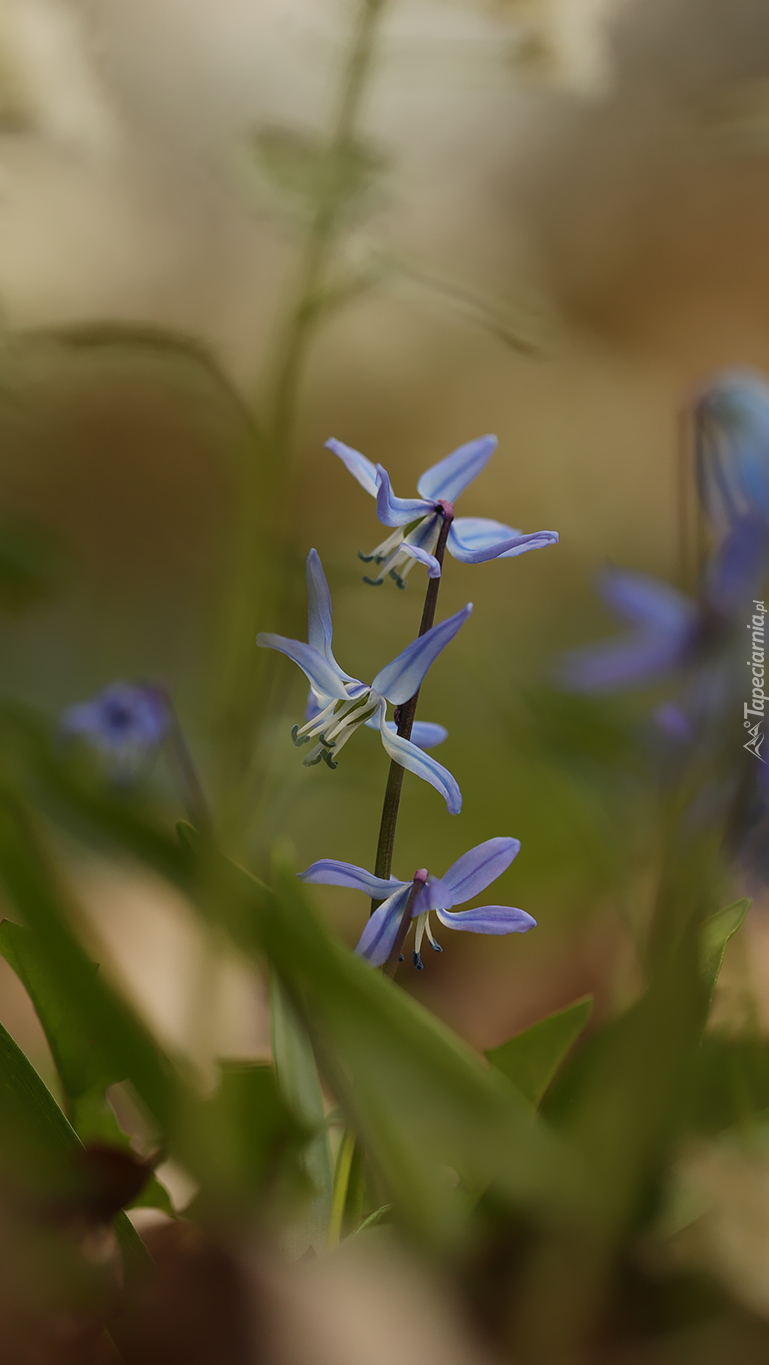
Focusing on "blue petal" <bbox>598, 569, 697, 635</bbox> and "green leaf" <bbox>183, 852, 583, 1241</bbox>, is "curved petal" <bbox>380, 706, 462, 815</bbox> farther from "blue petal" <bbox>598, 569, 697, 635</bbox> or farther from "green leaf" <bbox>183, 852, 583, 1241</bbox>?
"blue petal" <bbox>598, 569, 697, 635</bbox>

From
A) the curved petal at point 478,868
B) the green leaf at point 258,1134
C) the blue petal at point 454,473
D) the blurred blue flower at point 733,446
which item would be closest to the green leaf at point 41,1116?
the green leaf at point 258,1134

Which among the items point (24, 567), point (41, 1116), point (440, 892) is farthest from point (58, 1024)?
point (24, 567)

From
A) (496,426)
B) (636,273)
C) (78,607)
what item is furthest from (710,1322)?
(636,273)

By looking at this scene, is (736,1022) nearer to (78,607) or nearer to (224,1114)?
(224,1114)

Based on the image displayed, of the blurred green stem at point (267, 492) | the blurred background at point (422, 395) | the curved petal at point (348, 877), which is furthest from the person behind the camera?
the blurred background at point (422, 395)

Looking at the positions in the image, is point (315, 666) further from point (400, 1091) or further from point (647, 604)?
point (647, 604)

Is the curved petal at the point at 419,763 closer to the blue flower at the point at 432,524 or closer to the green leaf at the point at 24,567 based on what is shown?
the blue flower at the point at 432,524

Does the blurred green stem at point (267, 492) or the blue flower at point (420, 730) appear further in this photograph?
the blurred green stem at point (267, 492)
